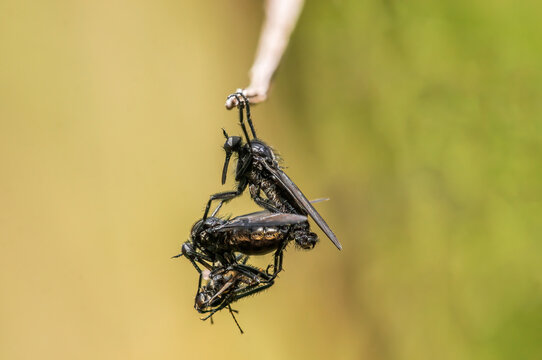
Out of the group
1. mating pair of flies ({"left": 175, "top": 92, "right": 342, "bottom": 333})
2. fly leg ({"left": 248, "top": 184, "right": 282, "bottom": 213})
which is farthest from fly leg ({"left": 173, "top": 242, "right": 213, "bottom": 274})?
fly leg ({"left": 248, "top": 184, "right": 282, "bottom": 213})

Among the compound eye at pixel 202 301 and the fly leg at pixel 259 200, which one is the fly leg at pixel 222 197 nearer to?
the fly leg at pixel 259 200

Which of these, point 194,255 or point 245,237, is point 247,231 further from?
point 194,255

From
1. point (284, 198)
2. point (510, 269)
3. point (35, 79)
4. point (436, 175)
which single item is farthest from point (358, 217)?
point (35, 79)

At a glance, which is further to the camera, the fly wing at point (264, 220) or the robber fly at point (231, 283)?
the robber fly at point (231, 283)

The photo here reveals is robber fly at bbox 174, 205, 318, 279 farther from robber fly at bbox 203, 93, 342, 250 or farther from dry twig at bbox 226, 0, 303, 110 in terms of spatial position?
dry twig at bbox 226, 0, 303, 110

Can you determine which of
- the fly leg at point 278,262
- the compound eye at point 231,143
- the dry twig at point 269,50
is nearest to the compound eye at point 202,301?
the fly leg at point 278,262

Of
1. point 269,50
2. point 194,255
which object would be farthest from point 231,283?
point 269,50

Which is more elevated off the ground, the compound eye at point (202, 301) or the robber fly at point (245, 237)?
the robber fly at point (245, 237)

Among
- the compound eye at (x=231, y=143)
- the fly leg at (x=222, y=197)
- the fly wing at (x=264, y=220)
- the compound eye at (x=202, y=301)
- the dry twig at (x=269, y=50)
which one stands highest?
the dry twig at (x=269, y=50)
